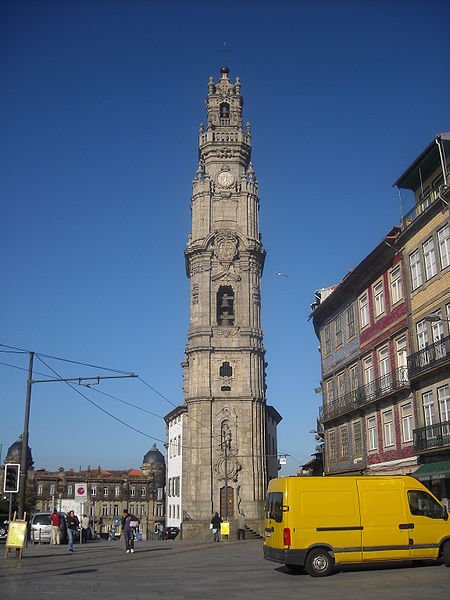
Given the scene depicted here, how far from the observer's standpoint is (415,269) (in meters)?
29.0

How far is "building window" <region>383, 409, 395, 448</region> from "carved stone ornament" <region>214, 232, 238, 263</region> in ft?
107

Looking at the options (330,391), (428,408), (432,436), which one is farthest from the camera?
(330,391)

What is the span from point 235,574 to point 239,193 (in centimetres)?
5063

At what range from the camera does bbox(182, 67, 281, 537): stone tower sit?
56.6 m

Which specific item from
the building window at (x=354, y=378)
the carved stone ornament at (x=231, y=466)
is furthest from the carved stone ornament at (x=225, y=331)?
the building window at (x=354, y=378)

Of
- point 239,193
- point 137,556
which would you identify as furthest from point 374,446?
point 239,193

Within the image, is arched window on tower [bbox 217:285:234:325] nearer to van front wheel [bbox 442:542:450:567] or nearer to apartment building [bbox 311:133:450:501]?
apartment building [bbox 311:133:450:501]

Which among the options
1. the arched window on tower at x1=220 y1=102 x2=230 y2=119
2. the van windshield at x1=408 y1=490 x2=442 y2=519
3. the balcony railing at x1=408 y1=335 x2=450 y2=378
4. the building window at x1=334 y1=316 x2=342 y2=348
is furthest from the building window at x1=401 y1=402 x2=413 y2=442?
the arched window on tower at x1=220 y1=102 x2=230 y2=119

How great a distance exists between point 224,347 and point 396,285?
97.6ft

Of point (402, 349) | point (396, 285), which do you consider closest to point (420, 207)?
point (396, 285)

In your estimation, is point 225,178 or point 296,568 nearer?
point 296,568

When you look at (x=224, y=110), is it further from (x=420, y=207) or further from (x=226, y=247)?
(x=420, y=207)

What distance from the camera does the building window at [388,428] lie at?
30.3 metres

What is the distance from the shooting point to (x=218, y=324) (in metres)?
60.5
